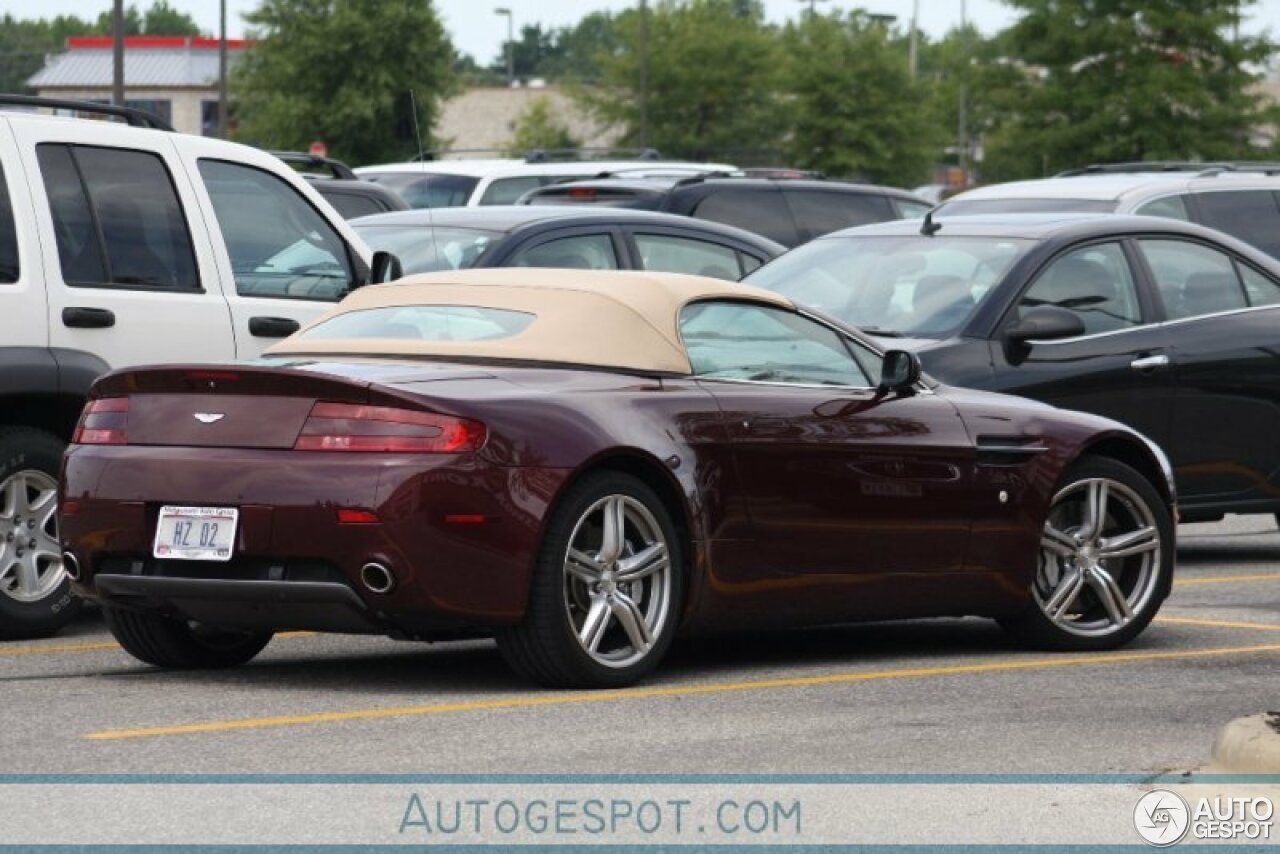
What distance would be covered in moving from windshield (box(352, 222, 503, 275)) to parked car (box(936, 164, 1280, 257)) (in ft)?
10.4

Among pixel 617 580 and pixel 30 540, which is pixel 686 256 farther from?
pixel 617 580

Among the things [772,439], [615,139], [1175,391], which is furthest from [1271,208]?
[615,139]

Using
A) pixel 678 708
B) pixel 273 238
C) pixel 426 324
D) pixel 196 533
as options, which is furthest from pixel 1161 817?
pixel 273 238

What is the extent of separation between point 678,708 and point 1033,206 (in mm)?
9563

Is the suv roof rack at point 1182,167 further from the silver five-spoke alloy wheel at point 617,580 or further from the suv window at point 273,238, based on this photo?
the silver five-spoke alloy wheel at point 617,580

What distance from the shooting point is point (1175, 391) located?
1362cm

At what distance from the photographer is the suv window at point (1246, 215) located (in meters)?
17.8

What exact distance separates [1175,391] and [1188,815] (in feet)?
22.9

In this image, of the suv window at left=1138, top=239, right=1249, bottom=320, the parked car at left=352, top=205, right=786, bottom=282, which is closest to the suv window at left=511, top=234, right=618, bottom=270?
the parked car at left=352, top=205, right=786, bottom=282

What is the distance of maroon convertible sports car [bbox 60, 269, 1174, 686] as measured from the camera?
8.49m

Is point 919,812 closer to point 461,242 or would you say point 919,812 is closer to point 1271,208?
point 461,242

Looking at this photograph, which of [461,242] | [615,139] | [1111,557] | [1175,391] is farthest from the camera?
[615,139]

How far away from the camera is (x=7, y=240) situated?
10.5 m

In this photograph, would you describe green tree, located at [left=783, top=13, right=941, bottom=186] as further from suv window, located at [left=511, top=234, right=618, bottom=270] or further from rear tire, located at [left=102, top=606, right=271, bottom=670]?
rear tire, located at [left=102, top=606, right=271, bottom=670]
